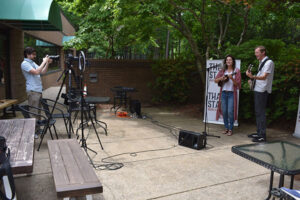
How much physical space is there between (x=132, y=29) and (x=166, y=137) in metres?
5.63

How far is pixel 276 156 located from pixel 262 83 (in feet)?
8.85

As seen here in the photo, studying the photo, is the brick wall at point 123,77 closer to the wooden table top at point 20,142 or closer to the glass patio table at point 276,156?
the wooden table top at point 20,142

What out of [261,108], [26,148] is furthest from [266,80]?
[26,148]

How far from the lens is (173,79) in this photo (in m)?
9.65

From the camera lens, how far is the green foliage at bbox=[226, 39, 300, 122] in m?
6.09

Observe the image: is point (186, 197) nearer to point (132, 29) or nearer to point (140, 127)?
point (140, 127)

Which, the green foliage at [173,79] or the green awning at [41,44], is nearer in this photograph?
the green foliage at [173,79]

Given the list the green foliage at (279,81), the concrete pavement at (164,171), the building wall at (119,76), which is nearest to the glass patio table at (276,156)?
the concrete pavement at (164,171)

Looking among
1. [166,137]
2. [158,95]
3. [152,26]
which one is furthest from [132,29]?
[166,137]

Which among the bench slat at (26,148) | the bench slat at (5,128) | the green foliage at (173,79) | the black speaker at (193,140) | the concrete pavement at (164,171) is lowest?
the concrete pavement at (164,171)

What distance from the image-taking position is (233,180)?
3568 millimetres

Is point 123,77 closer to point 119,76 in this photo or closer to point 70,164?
point 119,76

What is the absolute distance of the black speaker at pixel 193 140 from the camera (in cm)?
484

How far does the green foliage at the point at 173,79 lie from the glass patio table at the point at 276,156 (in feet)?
21.5
